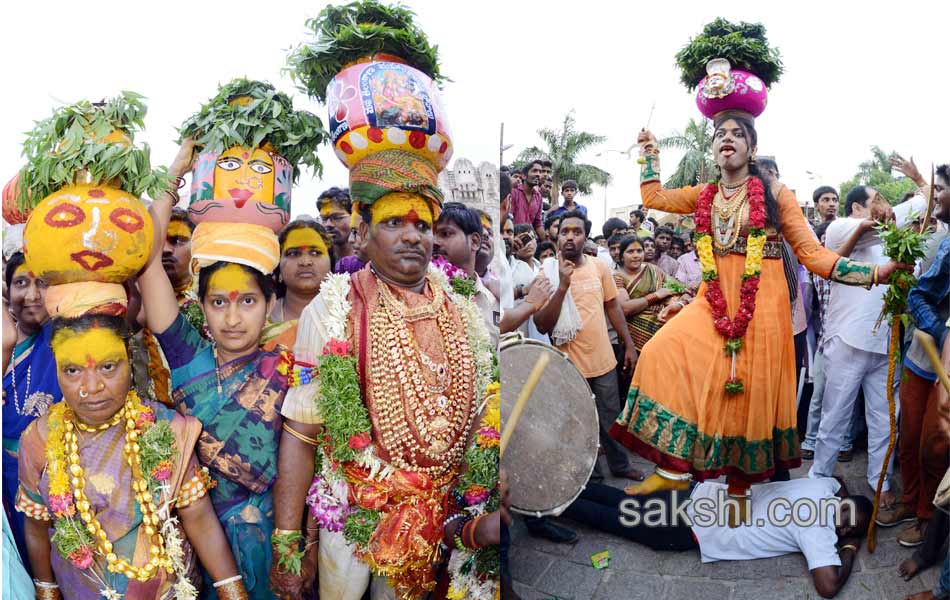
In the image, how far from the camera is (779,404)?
7.77 feet

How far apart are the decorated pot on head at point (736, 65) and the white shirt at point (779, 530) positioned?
4.64 ft

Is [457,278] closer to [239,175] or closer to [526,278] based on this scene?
[526,278]

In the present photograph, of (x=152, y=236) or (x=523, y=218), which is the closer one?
(x=152, y=236)

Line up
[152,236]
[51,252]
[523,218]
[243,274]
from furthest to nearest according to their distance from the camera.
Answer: [523,218] < [243,274] < [152,236] < [51,252]

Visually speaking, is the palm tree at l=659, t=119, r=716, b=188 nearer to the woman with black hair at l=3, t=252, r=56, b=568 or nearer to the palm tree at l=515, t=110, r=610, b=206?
the palm tree at l=515, t=110, r=610, b=206

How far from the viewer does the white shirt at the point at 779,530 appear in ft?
7.88

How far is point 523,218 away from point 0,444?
2.27 metres

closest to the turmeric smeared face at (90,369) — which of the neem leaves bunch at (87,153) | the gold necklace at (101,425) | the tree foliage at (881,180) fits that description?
the gold necklace at (101,425)

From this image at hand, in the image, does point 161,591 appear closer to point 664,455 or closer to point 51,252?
point 51,252

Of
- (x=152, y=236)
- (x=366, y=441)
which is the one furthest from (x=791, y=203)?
(x=152, y=236)

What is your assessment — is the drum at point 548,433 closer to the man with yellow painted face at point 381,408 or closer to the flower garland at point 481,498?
the flower garland at point 481,498

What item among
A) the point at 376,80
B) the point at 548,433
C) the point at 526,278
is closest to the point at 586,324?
the point at 526,278

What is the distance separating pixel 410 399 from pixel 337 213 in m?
1.27

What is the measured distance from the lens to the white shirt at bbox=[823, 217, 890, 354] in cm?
236
